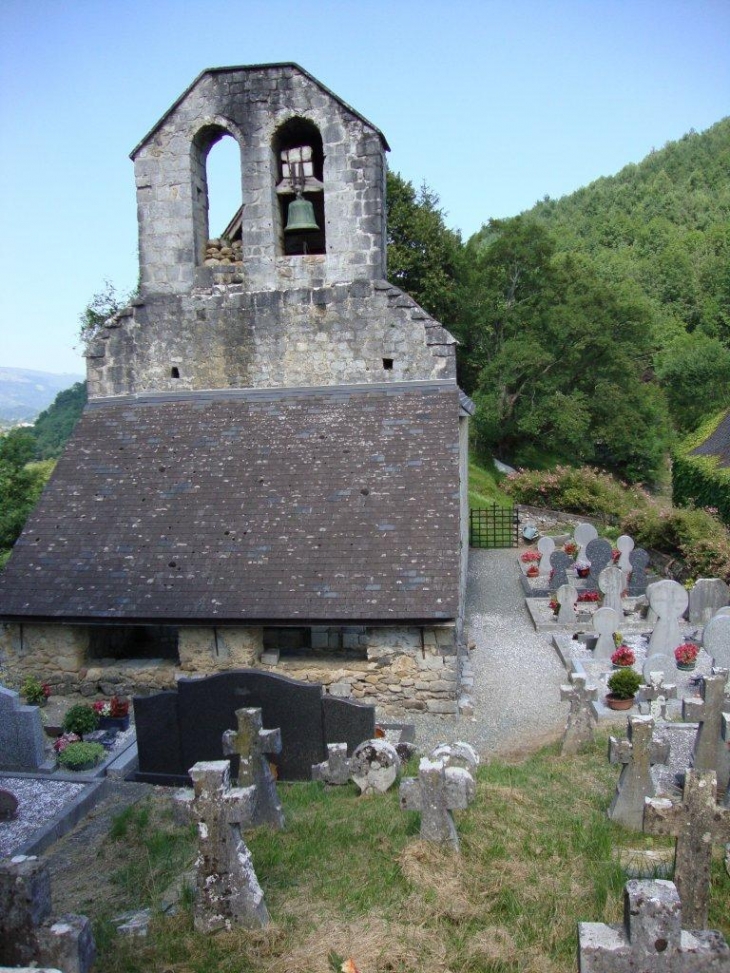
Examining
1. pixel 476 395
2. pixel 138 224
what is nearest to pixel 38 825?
pixel 138 224

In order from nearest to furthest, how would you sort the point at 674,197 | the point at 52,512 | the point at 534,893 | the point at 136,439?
1. the point at 534,893
2. the point at 52,512
3. the point at 136,439
4. the point at 674,197

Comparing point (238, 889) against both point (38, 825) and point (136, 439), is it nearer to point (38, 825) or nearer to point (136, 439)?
point (38, 825)

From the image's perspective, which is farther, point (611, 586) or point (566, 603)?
point (611, 586)

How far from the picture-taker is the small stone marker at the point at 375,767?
700 cm

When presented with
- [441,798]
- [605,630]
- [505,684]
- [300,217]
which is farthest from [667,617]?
[300,217]

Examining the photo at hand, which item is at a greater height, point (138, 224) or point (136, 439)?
point (138, 224)

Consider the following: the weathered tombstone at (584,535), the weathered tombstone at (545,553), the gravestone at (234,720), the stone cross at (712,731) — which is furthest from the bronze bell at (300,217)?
the weathered tombstone at (584,535)

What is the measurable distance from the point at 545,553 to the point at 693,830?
13.6 metres

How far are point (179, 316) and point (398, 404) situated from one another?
4066mm

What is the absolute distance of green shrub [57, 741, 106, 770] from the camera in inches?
327

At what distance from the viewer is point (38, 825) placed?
7148 mm

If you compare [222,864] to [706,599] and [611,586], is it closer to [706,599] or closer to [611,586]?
[611,586]

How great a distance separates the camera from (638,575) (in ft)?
51.8

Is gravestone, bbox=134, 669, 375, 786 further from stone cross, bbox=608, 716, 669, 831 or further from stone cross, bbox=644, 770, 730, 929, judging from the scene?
stone cross, bbox=644, 770, 730, 929
